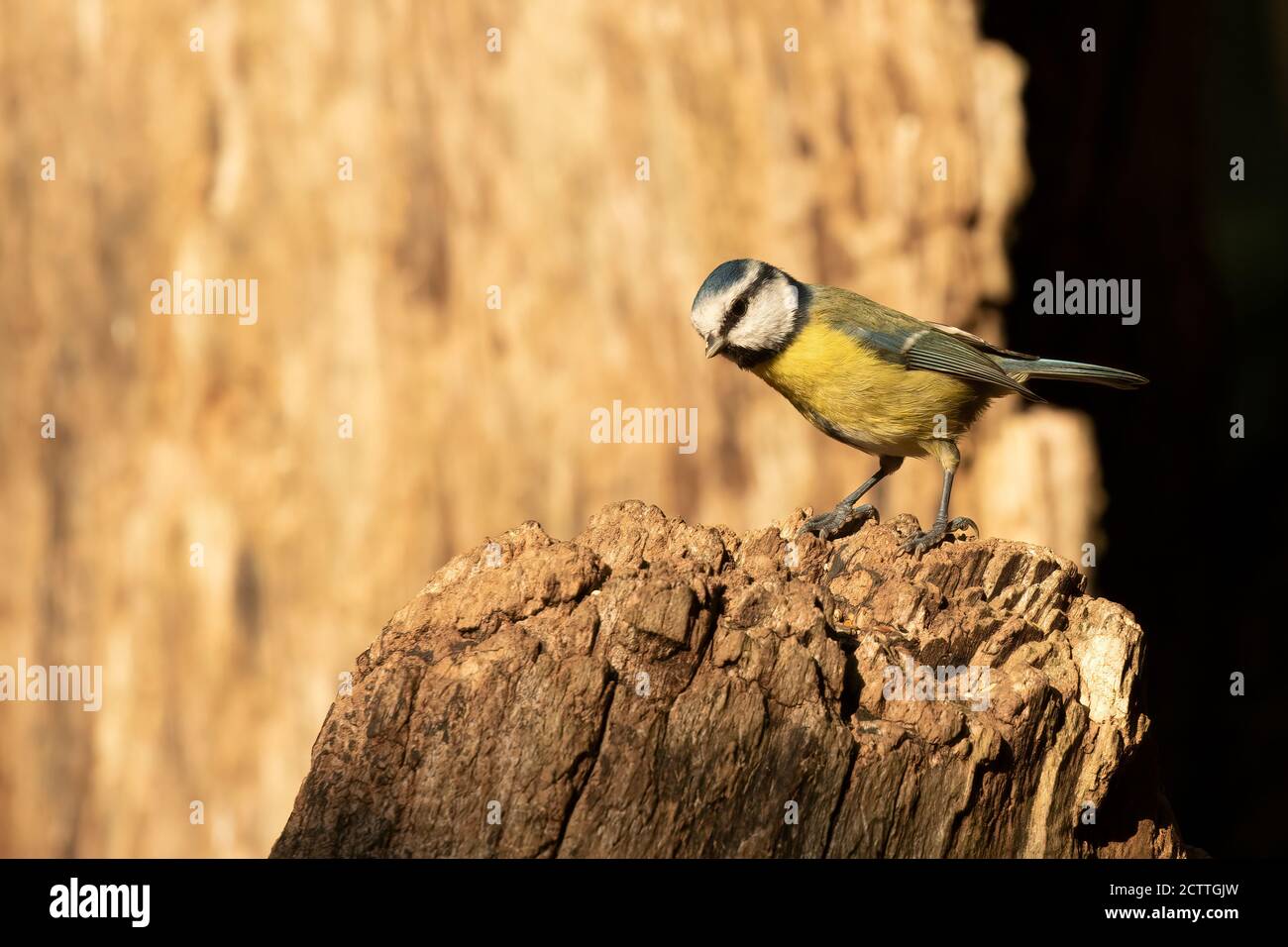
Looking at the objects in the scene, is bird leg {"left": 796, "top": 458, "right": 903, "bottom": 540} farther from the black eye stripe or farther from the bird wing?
the black eye stripe

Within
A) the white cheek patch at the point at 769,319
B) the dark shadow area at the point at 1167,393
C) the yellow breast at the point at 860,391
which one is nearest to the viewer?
the white cheek patch at the point at 769,319

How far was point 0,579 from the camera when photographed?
7.36 metres

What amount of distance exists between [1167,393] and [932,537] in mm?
4536

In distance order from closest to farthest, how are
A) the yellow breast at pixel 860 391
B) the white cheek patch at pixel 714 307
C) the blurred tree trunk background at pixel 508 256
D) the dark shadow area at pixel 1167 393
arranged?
the white cheek patch at pixel 714 307, the yellow breast at pixel 860 391, the blurred tree trunk background at pixel 508 256, the dark shadow area at pixel 1167 393

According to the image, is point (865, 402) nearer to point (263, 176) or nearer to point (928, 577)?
point (928, 577)

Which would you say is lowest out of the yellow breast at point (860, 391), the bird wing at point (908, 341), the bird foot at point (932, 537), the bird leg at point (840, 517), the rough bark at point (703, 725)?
the rough bark at point (703, 725)

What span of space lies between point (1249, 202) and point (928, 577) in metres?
9.03

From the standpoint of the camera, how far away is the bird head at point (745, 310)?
4.52m

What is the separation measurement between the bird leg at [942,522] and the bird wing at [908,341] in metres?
0.27

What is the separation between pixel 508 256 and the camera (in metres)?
6.60

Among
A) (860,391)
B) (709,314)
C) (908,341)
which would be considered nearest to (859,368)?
(860,391)

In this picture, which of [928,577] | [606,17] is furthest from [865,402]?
[606,17]

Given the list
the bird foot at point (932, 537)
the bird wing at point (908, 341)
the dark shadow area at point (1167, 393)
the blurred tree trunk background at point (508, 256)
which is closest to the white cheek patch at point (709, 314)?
the bird wing at point (908, 341)

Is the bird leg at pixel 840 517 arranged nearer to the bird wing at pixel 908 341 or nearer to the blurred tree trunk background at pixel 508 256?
the bird wing at pixel 908 341
